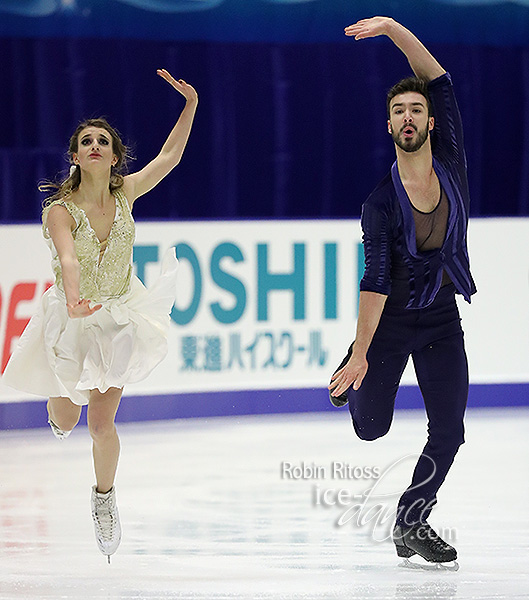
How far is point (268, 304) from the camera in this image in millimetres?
6449

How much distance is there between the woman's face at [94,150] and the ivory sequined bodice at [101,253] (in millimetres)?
146

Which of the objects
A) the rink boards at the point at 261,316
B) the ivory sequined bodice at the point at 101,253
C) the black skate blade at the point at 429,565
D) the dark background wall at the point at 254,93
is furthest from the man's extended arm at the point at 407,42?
the dark background wall at the point at 254,93

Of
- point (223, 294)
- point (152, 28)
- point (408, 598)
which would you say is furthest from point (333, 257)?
point (408, 598)

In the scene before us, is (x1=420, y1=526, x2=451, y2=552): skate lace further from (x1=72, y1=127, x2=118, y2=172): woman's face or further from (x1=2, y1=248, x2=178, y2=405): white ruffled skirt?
(x1=72, y1=127, x2=118, y2=172): woman's face

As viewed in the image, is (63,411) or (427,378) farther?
(63,411)

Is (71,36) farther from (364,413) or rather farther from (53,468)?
(364,413)

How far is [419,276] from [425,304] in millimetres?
95

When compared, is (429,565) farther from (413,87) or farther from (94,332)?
(413,87)

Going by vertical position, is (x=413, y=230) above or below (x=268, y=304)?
above

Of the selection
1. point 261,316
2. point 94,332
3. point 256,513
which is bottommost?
point 256,513

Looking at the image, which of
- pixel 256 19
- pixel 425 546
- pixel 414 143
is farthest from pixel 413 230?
pixel 256 19

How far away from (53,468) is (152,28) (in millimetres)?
2762

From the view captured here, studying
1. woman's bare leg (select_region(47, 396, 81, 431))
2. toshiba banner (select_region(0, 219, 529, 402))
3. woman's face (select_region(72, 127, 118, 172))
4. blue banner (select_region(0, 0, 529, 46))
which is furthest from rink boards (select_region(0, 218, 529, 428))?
woman's face (select_region(72, 127, 118, 172))

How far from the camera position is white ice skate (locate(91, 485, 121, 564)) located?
3586 mm
